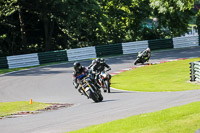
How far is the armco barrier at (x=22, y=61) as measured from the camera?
31281mm

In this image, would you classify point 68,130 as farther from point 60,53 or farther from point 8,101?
point 60,53

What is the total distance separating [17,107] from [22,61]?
1665 cm

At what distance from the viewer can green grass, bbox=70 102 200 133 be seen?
8.18 m

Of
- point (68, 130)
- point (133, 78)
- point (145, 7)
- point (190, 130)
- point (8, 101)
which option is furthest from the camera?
point (145, 7)

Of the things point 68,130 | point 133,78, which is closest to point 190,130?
point 68,130

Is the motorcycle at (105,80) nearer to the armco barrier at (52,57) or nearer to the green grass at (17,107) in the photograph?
the green grass at (17,107)

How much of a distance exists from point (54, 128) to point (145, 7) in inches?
1287

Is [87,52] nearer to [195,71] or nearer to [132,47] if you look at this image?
[132,47]

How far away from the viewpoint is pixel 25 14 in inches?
1538

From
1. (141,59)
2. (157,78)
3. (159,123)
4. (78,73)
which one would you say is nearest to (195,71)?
(157,78)

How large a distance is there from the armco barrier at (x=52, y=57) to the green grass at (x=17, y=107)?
1559 cm

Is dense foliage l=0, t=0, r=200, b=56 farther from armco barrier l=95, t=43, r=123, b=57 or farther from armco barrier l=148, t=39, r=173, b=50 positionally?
armco barrier l=95, t=43, r=123, b=57

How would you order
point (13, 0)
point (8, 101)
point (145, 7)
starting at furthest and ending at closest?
point (145, 7) → point (13, 0) → point (8, 101)

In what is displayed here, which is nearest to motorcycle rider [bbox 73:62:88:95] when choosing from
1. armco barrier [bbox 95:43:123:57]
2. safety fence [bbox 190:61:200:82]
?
safety fence [bbox 190:61:200:82]
